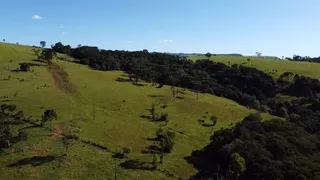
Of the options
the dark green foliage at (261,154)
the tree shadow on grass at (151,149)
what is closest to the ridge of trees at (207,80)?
the dark green foliage at (261,154)

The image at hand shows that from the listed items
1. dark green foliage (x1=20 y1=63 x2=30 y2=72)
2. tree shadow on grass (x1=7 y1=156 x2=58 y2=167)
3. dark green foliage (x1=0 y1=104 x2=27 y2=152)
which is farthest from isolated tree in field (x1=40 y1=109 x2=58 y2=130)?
dark green foliage (x1=20 y1=63 x2=30 y2=72)

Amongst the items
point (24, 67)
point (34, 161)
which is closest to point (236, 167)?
point (34, 161)

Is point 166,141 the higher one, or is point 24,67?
point 24,67

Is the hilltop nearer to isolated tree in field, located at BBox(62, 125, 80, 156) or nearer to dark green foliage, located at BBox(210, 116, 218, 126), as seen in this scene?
isolated tree in field, located at BBox(62, 125, 80, 156)

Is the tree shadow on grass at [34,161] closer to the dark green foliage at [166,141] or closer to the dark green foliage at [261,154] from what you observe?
the dark green foliage at [166,141]

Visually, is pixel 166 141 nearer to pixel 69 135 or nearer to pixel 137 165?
pixel 137 165

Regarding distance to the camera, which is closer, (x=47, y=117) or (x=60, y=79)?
(x=47, y=117)
